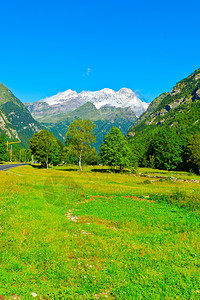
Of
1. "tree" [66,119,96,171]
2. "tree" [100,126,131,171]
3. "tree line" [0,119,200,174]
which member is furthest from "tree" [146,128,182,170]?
"tree" [66,119,96,171]

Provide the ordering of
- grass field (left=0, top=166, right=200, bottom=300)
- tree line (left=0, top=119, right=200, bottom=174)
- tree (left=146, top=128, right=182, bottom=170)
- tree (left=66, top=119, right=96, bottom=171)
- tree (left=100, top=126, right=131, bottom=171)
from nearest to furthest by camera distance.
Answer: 1. grass field (left=0, top=166, right=200, bottom=300)
2. tree (left=100, top=126, right=131, bottom=171)
3. tree line (left=0, top=119, right=200, bottom=174)
4. tree (left=66, top=119, right=96, bottom=171)
5. tree (left=146, top=128, right=182, bottom=170)

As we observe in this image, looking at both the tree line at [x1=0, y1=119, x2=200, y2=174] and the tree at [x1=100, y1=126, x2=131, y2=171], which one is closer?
the tree at [x1=100, y1=126, x2=131, y2=171]

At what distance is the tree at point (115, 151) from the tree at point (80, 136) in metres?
7.43

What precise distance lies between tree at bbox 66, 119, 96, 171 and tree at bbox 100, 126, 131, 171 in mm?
7430

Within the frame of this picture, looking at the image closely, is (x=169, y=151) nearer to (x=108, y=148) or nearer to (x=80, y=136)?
(x=108, y=148)

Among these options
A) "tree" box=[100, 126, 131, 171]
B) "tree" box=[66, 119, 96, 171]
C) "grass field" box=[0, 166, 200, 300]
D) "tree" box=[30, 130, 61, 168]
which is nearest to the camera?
"grass field" box=[0, 166, 200, 300]

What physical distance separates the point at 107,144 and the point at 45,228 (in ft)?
185

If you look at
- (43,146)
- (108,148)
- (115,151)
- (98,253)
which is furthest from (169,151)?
(98,253)

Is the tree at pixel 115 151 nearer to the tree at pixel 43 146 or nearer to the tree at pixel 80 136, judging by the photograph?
the tree at pixel 80 136

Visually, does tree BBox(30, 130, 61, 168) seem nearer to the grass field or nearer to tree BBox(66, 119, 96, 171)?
tree BBox(66, 119, 96, 171)

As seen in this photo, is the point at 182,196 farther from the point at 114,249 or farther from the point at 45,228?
the point at 45,228

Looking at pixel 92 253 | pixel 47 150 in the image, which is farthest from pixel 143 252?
pixel 47 150

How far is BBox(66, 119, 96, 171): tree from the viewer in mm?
72250

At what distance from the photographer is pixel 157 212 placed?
19.7 meters
